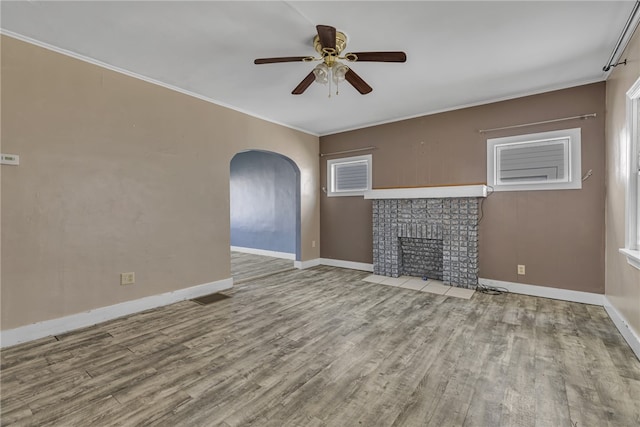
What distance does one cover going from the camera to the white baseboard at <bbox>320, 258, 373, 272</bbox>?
17.2 feet

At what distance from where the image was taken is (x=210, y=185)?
395 cm

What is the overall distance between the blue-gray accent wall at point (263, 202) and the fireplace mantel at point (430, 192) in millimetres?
2149

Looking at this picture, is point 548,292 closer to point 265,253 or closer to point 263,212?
point 265,253

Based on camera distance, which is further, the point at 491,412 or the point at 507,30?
the point at 507,30

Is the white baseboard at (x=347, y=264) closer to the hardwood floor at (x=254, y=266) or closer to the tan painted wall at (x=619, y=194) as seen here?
the hardwood floor at (x=254, y=266)

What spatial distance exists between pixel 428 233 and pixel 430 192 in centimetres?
63

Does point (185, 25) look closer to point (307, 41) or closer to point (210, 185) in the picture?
point (307, 41)

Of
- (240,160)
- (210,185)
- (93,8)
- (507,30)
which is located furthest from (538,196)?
(240,160)

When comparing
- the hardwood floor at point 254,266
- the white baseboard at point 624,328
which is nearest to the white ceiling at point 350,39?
the white baseboard at point 624,328

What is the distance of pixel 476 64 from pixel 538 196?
1.92 meters

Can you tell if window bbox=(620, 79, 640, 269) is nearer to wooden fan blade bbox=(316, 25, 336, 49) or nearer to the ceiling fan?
the ceiling fan

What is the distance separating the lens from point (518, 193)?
3834 millimetres

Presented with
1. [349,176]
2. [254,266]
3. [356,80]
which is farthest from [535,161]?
[254,266]

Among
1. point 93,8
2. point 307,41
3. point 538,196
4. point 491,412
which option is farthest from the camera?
point 538,196
